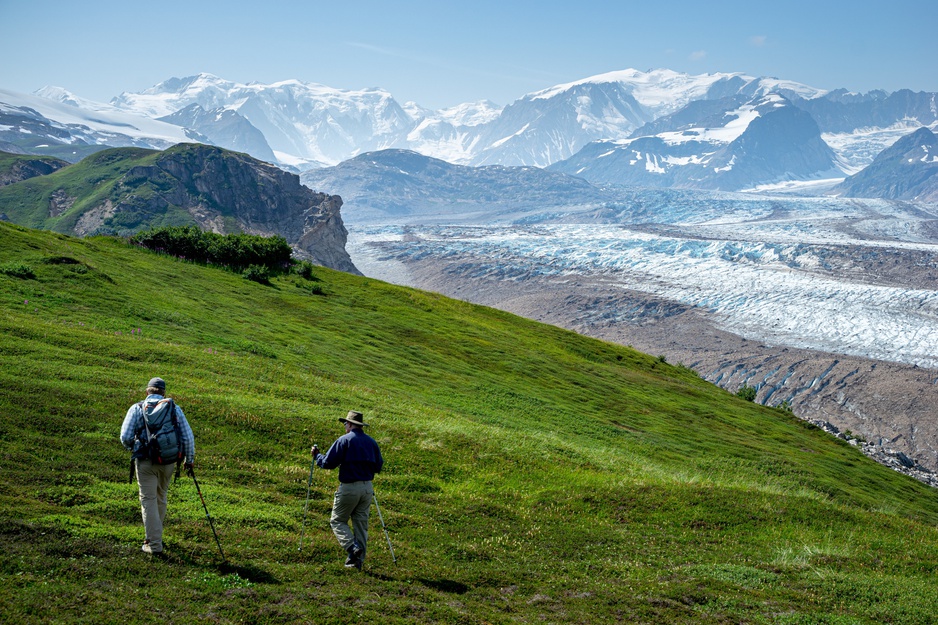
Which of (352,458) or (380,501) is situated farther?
(380,501)

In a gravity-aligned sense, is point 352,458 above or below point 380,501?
above

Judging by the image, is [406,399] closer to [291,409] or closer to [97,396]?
[291,409]

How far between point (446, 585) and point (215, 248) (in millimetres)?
71587

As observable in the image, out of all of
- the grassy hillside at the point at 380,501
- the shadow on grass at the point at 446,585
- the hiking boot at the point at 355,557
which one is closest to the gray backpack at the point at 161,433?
the grassy hillside at the point at 380,501

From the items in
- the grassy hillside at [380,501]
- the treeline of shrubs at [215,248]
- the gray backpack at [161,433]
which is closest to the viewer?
the grassy hillside at [380,501]

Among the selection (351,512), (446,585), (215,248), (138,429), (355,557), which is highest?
(215,248)

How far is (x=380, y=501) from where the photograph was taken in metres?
22.8

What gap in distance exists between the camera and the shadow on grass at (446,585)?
16583mm

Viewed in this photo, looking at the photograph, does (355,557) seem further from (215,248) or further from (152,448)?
(215,248)

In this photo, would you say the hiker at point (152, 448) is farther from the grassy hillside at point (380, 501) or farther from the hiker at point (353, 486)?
the hiker at point (353, 486)

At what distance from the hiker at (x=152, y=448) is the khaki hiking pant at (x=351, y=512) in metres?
3.97

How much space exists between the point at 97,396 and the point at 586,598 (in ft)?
68.5

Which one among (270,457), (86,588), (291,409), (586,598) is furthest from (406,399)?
(86,588)

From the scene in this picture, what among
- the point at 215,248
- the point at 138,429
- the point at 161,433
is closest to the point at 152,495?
the point at 161,433
